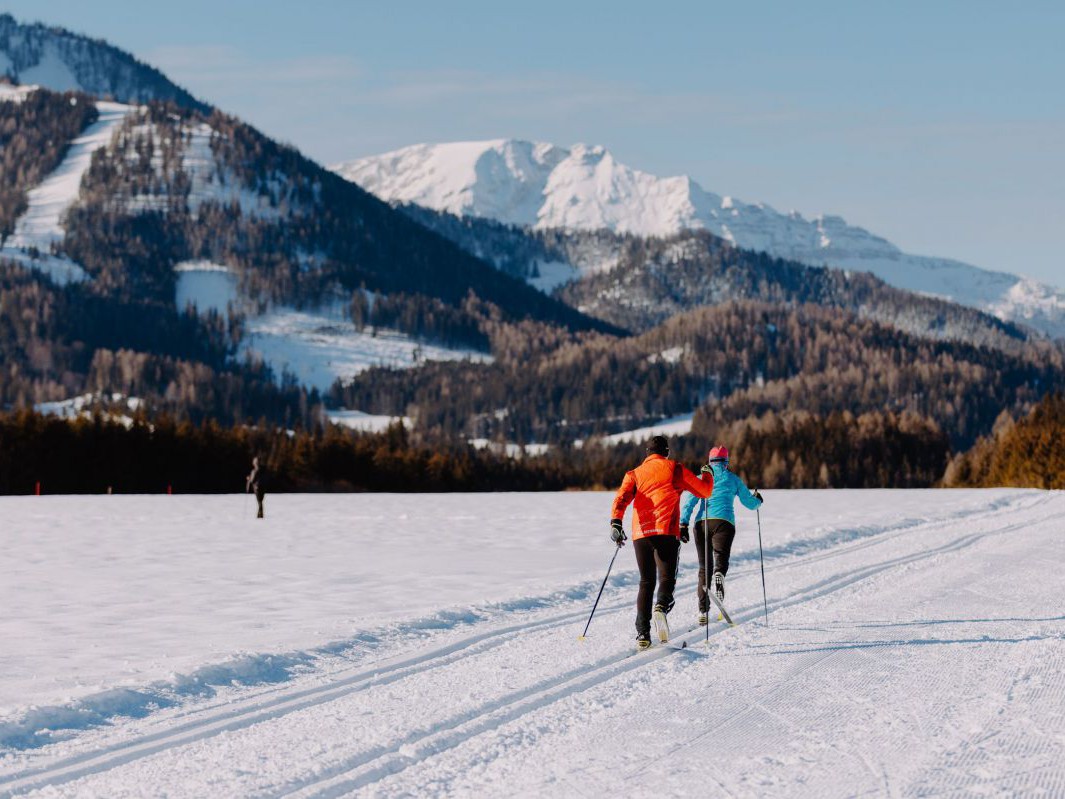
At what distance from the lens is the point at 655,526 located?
1337cm

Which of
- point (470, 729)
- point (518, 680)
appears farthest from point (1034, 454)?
point (470, 729)

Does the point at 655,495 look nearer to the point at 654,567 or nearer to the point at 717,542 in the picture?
the point at 654,567

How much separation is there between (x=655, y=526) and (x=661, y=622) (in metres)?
1.07

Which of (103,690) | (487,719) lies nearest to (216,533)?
(103,690)

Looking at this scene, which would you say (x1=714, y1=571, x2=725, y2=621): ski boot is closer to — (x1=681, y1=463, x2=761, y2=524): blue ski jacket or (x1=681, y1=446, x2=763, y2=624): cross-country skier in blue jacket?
(x1=681, y1=446, x2=763, y2=624): cross-country skier in blue jacket

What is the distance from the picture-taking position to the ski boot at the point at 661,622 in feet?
43.9

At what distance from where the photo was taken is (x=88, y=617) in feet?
53.5

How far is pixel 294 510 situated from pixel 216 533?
11.9 meters

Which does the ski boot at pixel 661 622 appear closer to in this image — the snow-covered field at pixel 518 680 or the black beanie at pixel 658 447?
the snow-covered field at pixel 518 680

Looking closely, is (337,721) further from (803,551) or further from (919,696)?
(803,551)

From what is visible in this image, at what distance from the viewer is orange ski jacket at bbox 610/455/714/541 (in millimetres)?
13328

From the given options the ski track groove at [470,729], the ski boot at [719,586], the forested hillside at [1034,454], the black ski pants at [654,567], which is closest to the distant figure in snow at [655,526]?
the black ski pants at [654,567]

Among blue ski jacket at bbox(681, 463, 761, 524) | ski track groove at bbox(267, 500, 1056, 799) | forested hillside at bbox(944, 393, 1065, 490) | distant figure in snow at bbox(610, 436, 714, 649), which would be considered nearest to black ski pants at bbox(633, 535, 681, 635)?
distant figure in snow at bbox(610, 436, 714, 649)

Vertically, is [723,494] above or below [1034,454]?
above
